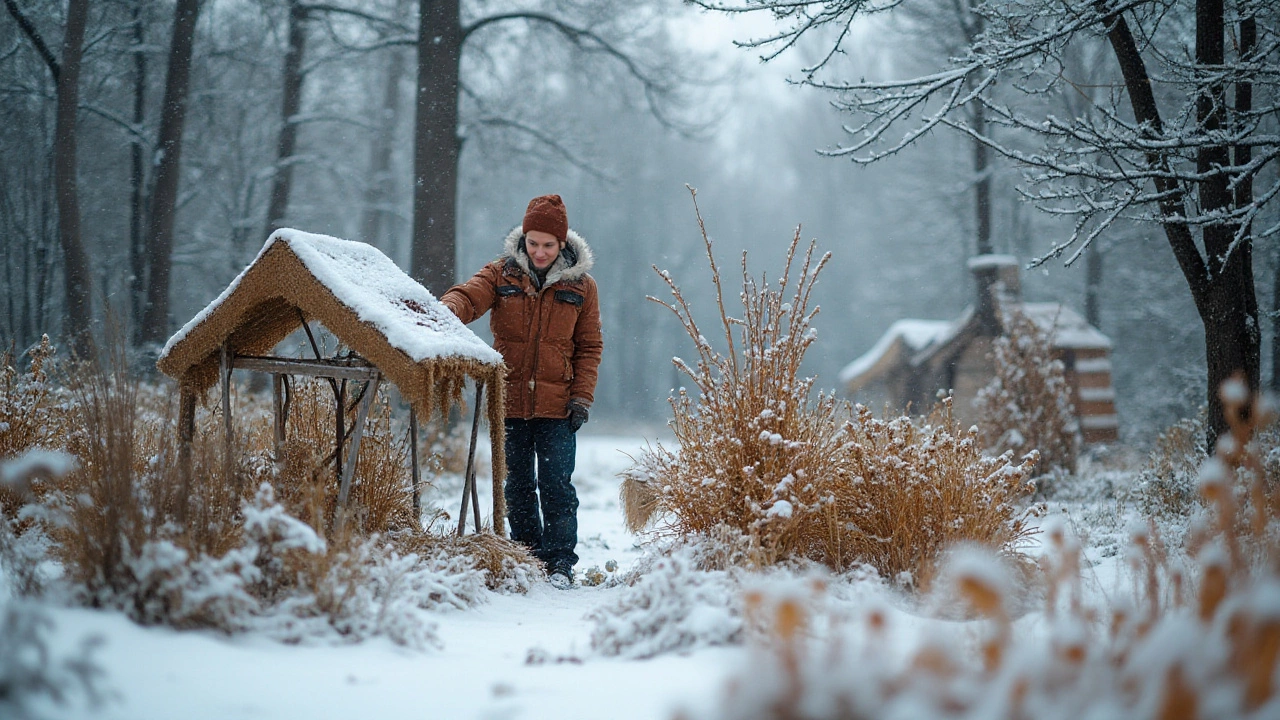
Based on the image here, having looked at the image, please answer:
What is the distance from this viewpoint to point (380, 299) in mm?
3537

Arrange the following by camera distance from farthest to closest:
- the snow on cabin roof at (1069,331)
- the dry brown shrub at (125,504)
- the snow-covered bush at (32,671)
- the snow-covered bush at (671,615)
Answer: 1. the snow on cabin roof at (1069,331)
2. the snow-covered bush at (671,615)
3. the dry brown shrub at (125,504)
4. the snow-covered bush at (32,671)

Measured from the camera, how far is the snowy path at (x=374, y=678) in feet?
6.49

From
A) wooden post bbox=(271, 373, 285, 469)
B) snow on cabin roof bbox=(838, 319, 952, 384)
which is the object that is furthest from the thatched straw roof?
snow on cabin roof bbox=(838, 319, 952, 384)

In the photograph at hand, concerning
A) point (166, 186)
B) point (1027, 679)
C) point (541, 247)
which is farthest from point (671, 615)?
point (166, 186)

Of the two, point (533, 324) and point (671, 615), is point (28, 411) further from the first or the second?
point (671, 615)

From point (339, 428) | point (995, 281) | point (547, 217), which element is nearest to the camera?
point (339, 428)

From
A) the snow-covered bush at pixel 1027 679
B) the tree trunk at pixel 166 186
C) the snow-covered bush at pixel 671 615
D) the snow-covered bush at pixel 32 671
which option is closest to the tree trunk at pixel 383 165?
the tree trunk at pixel 166 186

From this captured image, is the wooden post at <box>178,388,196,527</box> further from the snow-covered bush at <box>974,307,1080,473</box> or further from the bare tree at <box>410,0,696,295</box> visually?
the snow-covered bush at <box>974,307,1080,473</box>

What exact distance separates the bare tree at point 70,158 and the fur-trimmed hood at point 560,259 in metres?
5.83

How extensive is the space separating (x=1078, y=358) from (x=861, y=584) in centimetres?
878

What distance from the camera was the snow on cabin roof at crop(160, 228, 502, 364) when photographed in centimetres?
333

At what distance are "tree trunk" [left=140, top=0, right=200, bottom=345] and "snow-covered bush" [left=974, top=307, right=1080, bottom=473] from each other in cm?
879

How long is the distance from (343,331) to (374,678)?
1615mm

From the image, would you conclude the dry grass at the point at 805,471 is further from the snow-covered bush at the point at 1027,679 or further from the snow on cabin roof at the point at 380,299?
the snow-covered bush at the point at 1027,679
